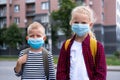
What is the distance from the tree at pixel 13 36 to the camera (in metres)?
54.1

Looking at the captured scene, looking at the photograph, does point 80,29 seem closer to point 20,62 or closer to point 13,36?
point 20,62

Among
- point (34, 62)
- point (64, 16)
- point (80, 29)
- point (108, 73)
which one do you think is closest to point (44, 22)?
point (64, 16)

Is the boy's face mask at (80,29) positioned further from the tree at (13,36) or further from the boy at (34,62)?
the tree at (13,36)

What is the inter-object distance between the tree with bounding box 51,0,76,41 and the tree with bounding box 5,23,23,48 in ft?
31.1

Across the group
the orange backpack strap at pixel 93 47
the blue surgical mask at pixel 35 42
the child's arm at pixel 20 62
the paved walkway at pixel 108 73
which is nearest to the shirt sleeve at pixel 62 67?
the orange backpack strap at pixel 93 47

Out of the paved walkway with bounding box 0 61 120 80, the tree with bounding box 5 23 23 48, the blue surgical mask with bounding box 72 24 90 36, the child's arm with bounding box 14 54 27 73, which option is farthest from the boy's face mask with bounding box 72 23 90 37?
the tree with bounding box 5 23 23 48

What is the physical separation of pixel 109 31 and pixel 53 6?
9.71 meters

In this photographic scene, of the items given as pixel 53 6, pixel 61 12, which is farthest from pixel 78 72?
pixel 53 6

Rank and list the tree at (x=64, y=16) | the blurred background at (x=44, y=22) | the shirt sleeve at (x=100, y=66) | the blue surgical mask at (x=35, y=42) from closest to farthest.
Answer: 1. the shirt sleeve at (x=100, y=66)
2. the blue surgical mask at (x=35, y=42)
3. the tree at (x=64, y=16)
4. the blurred background at (x=44, y=22)

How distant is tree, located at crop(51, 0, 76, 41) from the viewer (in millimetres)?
43062

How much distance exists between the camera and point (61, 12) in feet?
146

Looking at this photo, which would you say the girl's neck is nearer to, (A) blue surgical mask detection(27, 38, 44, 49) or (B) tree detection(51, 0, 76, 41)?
(A) blue surgical mask detection(27, 38, 44, 49)

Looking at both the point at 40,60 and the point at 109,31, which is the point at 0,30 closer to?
the point at 109,31

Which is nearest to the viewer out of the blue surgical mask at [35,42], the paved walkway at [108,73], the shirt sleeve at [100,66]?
the shirt sleeve at [100,66]
